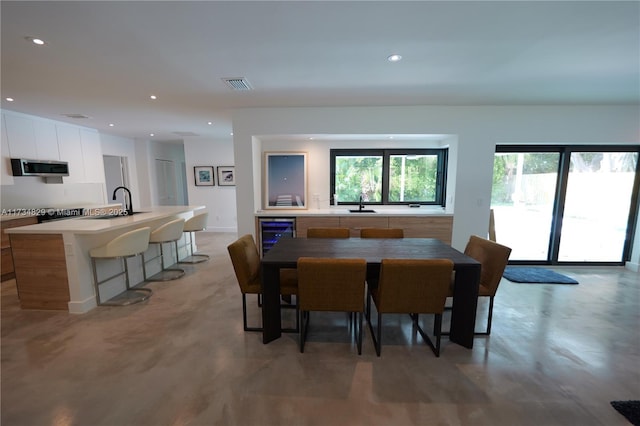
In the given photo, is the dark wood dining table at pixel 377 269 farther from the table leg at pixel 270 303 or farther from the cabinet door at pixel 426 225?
the cabinet door at pixel 426 225

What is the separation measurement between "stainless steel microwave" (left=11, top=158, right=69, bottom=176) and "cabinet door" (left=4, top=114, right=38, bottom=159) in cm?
19

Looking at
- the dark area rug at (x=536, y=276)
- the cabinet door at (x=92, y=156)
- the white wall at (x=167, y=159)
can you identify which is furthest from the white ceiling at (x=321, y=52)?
the white wall at (x=167, y=159)

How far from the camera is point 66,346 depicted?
2291 millimetres

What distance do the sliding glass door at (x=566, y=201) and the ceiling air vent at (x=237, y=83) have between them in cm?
398

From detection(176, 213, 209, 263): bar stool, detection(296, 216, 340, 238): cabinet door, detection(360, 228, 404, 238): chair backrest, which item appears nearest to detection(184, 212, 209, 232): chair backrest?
detection(176, 213, 209, 263): bar stool

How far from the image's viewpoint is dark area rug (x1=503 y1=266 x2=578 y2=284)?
372 cm

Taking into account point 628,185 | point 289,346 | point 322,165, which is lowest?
point 289,346

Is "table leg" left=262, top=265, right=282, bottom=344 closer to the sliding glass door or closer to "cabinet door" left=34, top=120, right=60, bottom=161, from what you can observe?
the sliding glass door

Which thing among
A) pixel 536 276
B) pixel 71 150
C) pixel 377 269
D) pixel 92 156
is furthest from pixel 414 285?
pixel 92 156

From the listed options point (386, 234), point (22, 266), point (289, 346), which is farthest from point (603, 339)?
point (22, 266)

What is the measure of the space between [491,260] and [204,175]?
21.3 ft

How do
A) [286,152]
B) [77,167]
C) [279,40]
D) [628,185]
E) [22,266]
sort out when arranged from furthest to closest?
[77,167] < [286,152] < [628,185] < [22,266] < [279,40]

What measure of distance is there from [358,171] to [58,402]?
4363 millimetres

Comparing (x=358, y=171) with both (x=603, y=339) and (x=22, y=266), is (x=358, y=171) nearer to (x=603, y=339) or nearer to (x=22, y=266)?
(x=603, y=339)
